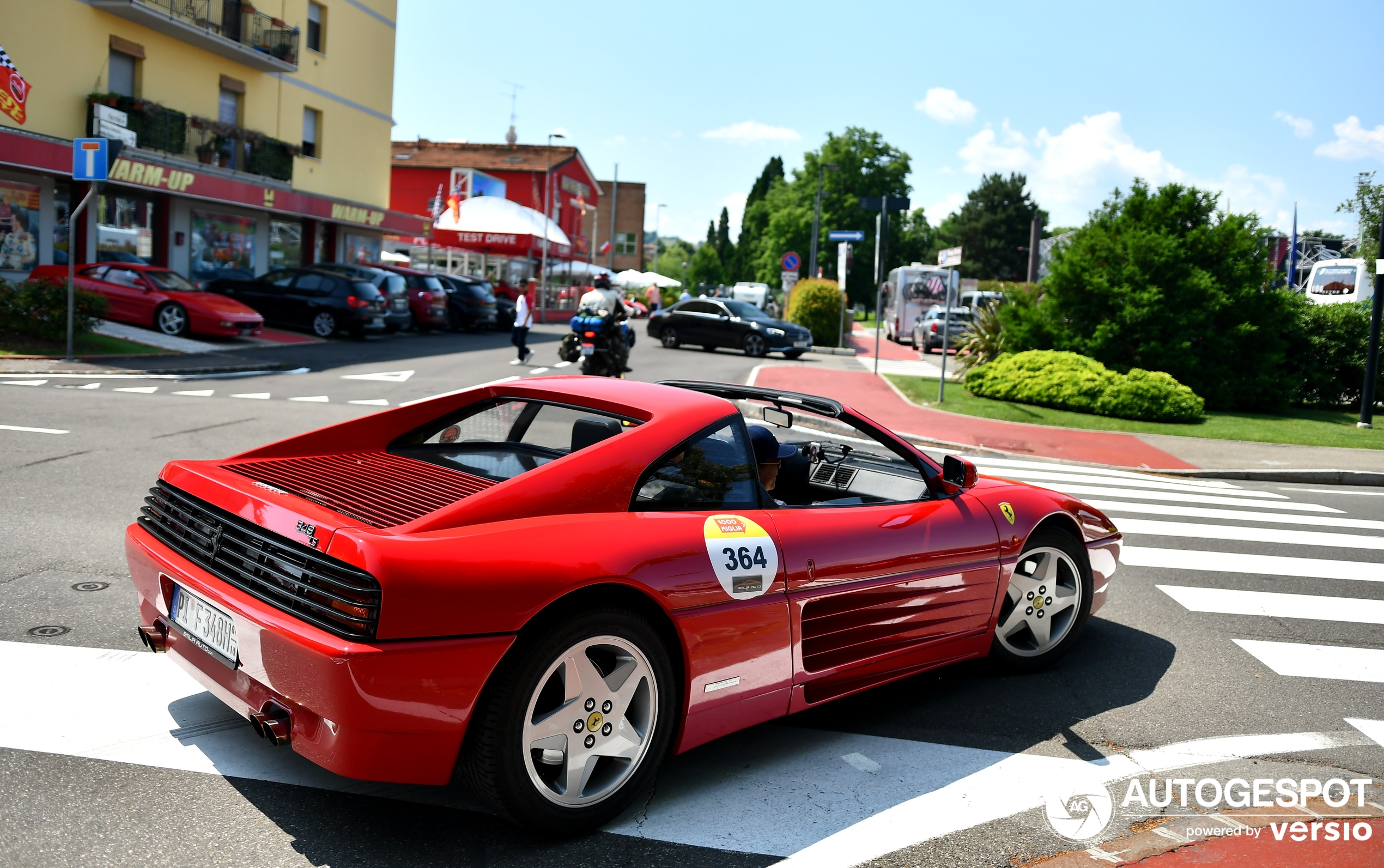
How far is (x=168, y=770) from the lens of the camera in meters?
3.43

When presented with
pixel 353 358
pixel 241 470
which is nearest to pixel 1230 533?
pixel 241 470

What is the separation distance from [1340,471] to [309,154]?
2945cm

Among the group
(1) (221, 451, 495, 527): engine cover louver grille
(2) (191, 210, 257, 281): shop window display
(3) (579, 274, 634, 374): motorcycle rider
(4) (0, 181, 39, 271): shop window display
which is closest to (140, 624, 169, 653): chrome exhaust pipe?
(1) (221, 451, 495, 527): engine cover louver grille

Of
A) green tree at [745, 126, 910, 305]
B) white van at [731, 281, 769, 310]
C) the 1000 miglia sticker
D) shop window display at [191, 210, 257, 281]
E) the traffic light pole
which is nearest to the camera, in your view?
the 1000 miglia sticker

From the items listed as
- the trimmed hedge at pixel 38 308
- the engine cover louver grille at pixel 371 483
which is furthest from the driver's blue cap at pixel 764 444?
the trimmed hedge at pixel 38 308

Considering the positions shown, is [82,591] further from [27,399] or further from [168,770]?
[27,399]

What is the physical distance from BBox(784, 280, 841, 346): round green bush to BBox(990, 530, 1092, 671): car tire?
30007 mm

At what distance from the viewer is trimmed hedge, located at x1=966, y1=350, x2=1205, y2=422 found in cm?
1775

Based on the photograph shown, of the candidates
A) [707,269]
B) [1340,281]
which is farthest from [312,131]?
[707,269]

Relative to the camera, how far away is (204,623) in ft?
10.8

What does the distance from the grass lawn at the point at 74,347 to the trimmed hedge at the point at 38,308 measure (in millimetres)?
130

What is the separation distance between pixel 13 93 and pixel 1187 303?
22.8 metres

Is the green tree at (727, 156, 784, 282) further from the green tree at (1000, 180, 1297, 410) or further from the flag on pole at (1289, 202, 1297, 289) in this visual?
the green tree at (1000, 180, 1297, 410)

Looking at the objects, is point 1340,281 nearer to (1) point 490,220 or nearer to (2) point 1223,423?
(2) point 1223,423
